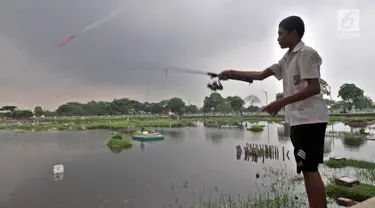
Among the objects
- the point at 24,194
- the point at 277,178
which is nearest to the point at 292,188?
the point at 277,178

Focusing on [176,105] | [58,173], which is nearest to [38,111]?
[176,105]

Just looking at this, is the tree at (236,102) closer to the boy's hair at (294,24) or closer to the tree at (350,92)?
the tree at (350,92)

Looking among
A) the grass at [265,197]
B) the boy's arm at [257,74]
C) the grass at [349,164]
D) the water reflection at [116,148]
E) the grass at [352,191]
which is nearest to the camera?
the boy's arm at [257,74]

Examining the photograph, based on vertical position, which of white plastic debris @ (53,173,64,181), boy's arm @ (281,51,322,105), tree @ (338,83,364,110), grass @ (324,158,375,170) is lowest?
white plastic debris @ (53,173,64,181)

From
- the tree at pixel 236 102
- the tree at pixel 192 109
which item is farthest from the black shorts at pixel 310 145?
the tree at pixel 192 109

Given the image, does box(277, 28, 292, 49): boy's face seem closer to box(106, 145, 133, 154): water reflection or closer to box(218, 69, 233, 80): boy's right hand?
box(218, 69, 233, 80): boy's right hand

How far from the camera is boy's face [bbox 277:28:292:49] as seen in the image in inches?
76.8

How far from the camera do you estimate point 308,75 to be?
1748mm

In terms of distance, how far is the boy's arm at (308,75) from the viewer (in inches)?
68.4

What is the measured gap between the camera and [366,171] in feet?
39.1

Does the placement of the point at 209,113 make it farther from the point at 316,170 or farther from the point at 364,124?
the point at 316,170

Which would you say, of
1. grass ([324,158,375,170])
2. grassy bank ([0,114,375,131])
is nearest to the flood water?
grass ([324,158,375,170])

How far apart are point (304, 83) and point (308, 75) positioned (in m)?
0.07

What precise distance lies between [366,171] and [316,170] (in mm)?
12401
